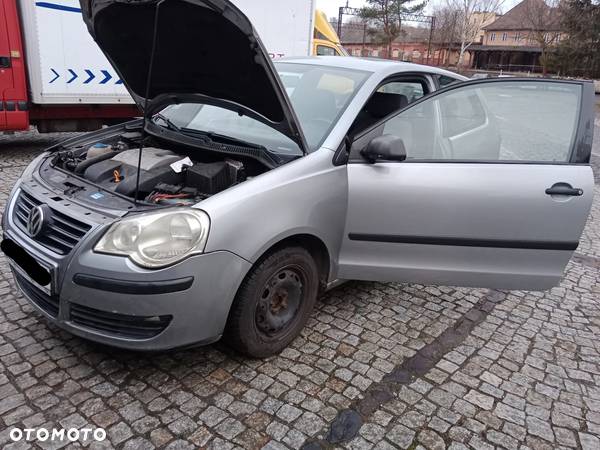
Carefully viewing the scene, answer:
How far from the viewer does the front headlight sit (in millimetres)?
2348

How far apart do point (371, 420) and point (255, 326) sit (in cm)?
80

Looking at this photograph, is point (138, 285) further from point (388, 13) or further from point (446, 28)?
point (446, 28)

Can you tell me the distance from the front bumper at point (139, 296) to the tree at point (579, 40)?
141 ft

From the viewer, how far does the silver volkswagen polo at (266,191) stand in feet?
7.91

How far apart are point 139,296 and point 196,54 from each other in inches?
59.5

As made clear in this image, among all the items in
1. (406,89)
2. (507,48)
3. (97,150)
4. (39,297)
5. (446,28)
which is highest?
(446,28)

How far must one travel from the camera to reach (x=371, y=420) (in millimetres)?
2555

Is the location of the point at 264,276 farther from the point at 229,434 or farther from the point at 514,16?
the point at 514,16

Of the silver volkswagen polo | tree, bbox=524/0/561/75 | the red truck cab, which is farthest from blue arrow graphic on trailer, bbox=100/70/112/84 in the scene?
tree, bbox=524/0/561/75

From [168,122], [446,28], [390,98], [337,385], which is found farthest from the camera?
[446,28]

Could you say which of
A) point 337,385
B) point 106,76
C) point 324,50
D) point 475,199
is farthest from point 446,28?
point 337,385

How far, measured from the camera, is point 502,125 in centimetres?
353

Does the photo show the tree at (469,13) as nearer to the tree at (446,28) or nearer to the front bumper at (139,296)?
the tree at (446,28)

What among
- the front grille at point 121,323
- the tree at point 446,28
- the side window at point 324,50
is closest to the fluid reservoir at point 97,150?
the front grille at point 121,323
